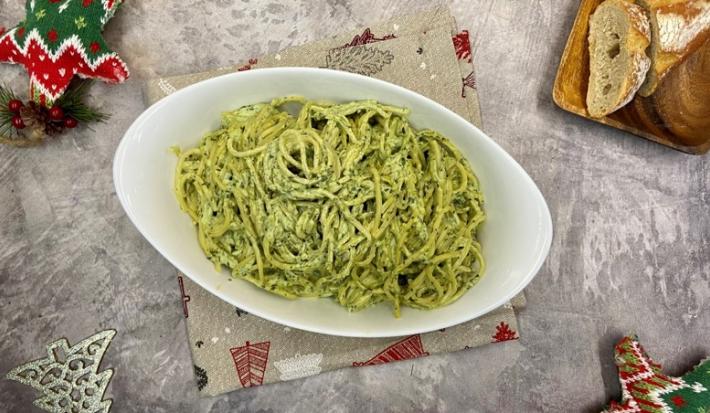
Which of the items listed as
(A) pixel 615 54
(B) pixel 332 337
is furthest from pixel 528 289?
(A) pixel 615 54

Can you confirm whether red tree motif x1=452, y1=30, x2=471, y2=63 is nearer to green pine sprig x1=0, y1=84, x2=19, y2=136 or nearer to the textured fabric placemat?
the textured fabric placemat

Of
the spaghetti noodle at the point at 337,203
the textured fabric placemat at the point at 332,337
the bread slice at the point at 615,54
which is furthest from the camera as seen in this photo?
the textured fabric placemat at the point at 332,337

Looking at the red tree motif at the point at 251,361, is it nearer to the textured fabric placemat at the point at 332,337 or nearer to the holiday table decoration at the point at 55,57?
the textured fabric placemat at the point at 332,337

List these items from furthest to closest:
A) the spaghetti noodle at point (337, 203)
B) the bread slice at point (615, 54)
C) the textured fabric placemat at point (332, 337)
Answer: the textured fabric placemat at point (332, 337), the bread slice at point (615, 54), the spaghetti noodle at point (337, 203)

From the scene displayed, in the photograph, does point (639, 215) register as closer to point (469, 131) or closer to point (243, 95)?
point (469, 131)

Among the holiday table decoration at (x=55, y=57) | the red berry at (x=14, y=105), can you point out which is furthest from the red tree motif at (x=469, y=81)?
the red berry at (x=14, y=105)

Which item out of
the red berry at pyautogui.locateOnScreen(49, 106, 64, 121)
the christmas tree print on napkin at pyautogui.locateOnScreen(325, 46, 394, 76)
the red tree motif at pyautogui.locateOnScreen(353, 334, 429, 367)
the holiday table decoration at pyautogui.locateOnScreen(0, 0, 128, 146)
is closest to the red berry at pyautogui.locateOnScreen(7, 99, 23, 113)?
the holiday table decoration at pyautogui.locateOnScreen(0, 0, 128, 146)

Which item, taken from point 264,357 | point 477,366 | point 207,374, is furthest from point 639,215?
point 207,374
